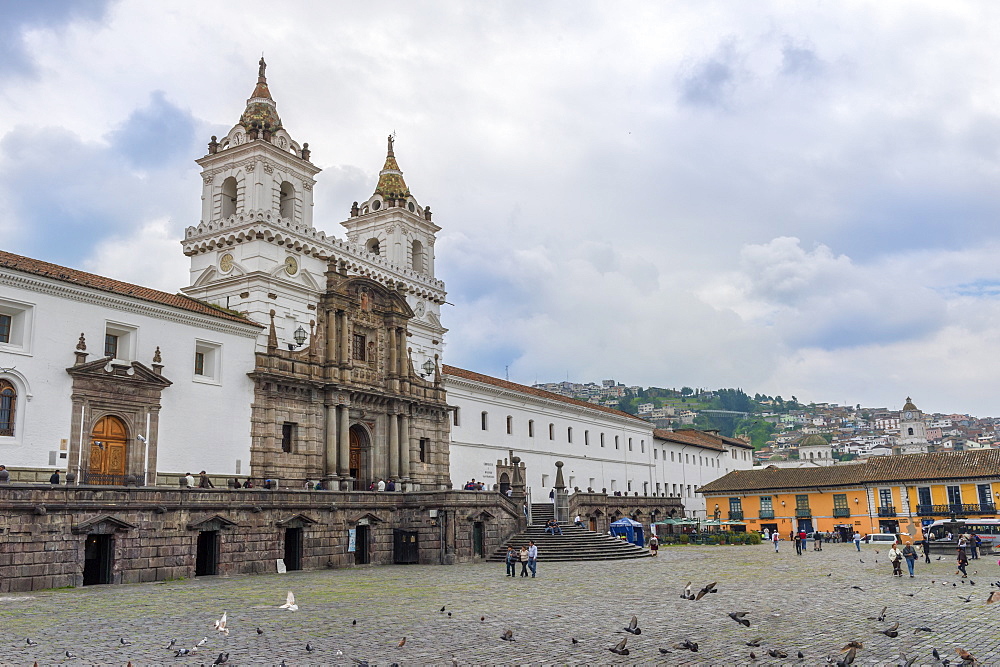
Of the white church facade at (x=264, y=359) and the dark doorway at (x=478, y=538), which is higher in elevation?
the white church facade at (x=264, y=359)

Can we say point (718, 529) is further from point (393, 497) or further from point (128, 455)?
point (128, 455)

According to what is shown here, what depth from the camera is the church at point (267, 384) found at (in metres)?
30.7

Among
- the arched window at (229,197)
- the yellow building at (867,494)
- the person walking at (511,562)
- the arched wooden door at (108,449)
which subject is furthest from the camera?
the yellow building at (867,494)

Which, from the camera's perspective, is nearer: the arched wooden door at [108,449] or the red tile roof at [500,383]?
the arched wooden door at [108,449]

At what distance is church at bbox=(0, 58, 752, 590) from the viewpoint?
30672 millimetres

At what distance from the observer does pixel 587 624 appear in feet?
58.9

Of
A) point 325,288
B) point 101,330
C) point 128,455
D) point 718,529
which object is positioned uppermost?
point 325,288

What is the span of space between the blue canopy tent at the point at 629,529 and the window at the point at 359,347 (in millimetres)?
16820

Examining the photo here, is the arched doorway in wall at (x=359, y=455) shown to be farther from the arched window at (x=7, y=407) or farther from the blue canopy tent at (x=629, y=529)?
the arched window at (x=7, y=407)

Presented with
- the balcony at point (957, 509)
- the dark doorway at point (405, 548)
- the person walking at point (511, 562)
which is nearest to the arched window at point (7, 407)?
the dark doorway at point (405, 548)

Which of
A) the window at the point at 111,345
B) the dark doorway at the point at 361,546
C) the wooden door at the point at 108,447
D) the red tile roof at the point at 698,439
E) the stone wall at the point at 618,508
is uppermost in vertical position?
the window at the point at 111,345

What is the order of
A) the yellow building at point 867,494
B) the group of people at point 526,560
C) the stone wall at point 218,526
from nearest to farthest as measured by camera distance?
the stone wall at point 218,526 → the group of people at point 526,560 → the yellow building at point 867,494

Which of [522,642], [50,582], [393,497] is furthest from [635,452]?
[522,642]

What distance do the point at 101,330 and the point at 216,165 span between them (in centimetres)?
1435
